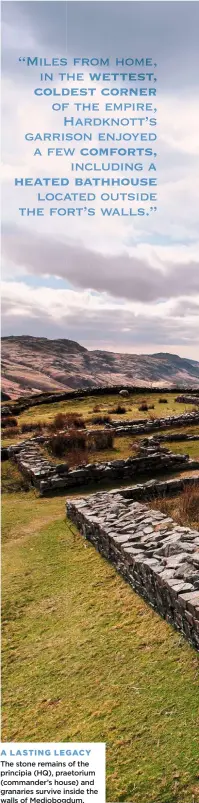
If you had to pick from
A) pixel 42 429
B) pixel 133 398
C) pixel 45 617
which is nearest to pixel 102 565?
pixel 45 617

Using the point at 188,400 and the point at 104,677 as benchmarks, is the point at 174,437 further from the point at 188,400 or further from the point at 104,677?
the point at 188,400

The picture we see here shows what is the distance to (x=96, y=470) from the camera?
14.2 m

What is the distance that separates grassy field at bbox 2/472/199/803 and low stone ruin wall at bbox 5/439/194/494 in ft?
17.9

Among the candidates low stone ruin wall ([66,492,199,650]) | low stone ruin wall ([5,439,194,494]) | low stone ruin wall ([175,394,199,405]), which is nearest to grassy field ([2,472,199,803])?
low stone ruin wall ([66,492,199,650])

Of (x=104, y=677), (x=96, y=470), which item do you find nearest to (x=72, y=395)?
(x=96, y=470)

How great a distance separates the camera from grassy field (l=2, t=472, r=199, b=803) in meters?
3.90

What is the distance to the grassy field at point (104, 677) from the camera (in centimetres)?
390

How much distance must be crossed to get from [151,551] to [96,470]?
23.8 ft

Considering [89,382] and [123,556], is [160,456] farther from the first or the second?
[89,382]

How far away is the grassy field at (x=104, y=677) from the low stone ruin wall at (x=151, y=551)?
22cm

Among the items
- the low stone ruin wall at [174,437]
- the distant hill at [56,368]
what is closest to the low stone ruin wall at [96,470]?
the low stone ruin wall at [174,437]

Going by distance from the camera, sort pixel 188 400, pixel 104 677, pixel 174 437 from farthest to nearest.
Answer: pixel 188 400, pixel 174 437, pixel 104 677

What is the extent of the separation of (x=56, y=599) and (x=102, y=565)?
3.78ft

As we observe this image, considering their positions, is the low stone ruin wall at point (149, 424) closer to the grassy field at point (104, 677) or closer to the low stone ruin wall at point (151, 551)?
the low stone ruin wall at point (151, 551)
